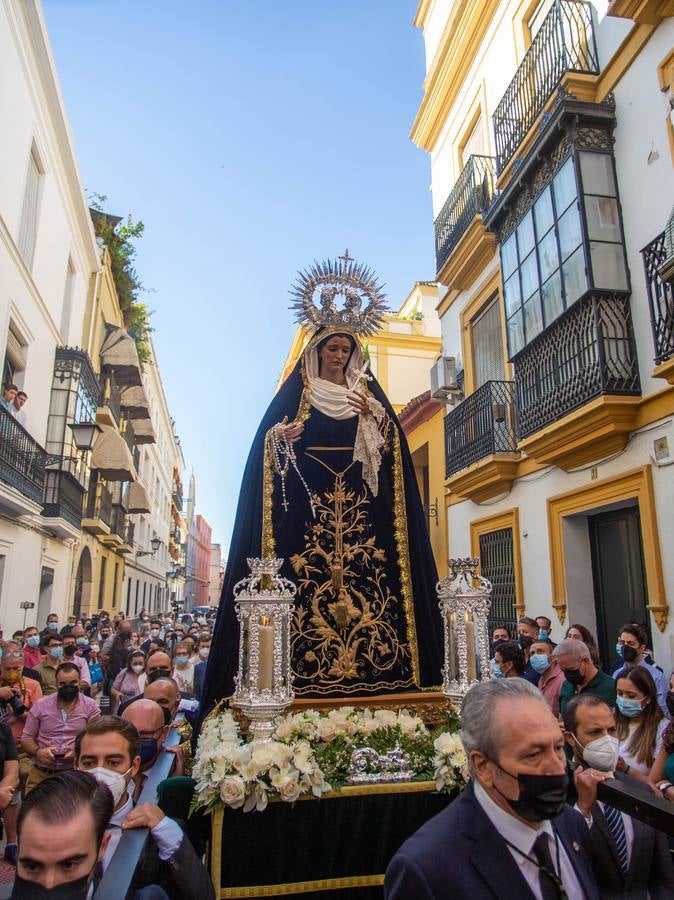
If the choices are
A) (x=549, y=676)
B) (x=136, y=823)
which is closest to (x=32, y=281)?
(x=549, y=676)

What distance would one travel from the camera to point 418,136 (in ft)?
43.5

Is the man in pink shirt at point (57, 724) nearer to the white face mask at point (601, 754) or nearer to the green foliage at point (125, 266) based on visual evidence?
the white face mask at point (601, 754)

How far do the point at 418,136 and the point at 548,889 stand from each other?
13.9 meters

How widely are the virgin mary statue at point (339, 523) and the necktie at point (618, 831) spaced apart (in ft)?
5.23

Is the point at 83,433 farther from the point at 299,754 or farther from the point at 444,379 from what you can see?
the point at 299,754

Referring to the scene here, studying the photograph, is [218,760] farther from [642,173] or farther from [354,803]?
[642,173]

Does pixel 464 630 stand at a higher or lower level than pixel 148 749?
higher

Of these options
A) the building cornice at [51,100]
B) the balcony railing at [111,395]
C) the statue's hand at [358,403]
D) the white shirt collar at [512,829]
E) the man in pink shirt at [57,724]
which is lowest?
the man in pink shirt at [57,724]

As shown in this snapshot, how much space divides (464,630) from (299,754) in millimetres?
1026

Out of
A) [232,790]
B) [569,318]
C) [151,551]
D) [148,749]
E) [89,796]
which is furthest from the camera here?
[151,551]

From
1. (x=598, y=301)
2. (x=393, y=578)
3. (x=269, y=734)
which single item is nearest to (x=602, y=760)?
(x=269, y=734)

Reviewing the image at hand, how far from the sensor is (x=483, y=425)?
30.9 feet

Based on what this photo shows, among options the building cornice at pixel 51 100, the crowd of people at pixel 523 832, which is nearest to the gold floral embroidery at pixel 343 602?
the crowd of people at pixel 523 832

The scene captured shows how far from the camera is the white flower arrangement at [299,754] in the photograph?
2.51m
